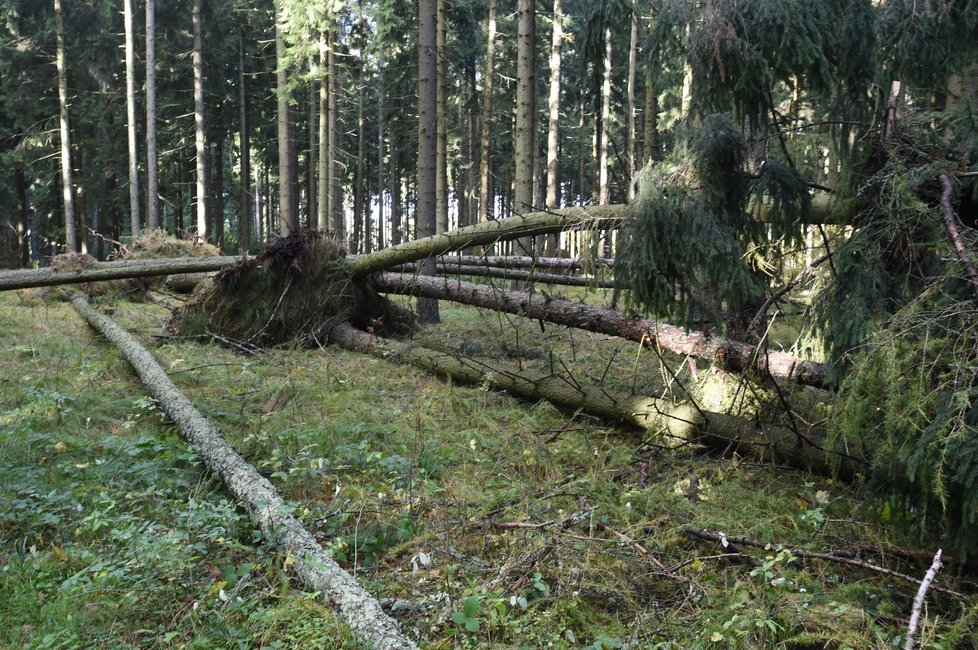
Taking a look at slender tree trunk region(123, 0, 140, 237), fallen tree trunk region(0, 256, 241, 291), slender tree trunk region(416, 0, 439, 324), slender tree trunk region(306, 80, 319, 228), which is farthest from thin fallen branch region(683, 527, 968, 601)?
slender tree trunk region(123, 0, 140, 237)

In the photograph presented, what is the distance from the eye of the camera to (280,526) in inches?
135

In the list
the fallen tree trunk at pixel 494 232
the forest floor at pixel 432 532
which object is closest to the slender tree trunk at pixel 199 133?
the fallen tree trunk at pixel 494 232

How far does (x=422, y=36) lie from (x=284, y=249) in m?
5.57

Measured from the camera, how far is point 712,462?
16.6ft

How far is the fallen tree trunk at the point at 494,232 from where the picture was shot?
610 cm

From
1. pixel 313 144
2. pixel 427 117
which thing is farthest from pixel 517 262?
pixel 313 144

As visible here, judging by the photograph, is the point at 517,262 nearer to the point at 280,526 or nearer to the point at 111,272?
the point at 111,272

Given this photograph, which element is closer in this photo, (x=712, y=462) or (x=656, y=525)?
(x=656, y=525)

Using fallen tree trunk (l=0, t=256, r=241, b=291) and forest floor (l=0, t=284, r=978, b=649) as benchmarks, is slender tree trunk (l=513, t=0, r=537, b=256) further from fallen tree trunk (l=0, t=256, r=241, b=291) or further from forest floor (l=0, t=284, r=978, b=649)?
forest floor (l=0, t=284, r=978, b=649)

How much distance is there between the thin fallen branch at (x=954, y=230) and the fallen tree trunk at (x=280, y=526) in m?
3.35

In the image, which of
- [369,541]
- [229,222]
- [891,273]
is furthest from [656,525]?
[229,222]

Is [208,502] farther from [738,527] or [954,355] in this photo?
[954,355]

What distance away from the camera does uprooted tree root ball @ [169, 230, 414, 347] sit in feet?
27.3

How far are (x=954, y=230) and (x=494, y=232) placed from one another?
14.0 ft
